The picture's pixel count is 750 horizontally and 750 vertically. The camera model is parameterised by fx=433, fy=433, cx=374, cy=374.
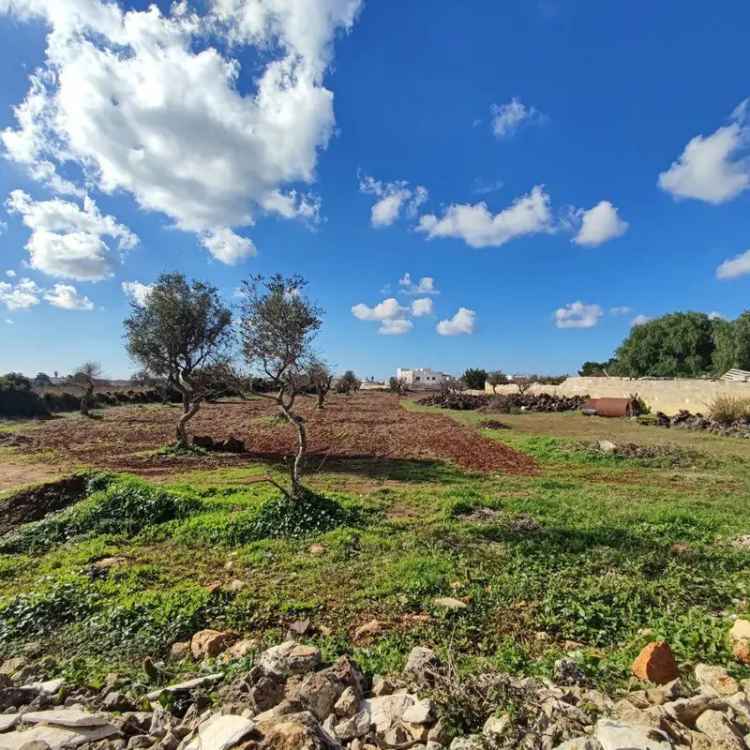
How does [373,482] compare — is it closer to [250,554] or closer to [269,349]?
[269,349]

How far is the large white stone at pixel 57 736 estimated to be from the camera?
2352 millimetres

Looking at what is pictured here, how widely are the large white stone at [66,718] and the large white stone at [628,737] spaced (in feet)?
9.09

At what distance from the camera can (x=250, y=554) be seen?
5488 mm

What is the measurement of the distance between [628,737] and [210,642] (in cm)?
295

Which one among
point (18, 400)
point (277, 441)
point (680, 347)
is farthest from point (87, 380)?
point (680, 347)

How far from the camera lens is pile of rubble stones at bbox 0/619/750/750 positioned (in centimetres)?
225

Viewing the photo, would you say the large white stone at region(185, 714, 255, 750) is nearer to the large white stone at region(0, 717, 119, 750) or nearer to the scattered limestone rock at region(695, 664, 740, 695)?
the large white stone at region(0, 717, 119, 750)

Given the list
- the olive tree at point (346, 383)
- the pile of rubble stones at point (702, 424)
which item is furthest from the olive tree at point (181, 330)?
the olive tree at point (346, 383)

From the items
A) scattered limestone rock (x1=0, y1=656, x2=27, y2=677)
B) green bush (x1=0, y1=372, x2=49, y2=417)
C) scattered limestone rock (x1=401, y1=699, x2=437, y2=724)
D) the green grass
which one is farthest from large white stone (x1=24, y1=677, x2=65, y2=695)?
green bush (x1=0, y1=372, x2=49, y2=417)

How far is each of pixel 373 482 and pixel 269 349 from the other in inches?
148

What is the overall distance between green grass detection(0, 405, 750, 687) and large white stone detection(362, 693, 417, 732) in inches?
19.3

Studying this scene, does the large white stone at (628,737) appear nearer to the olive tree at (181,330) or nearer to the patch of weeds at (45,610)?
the patch of weeds at (45,610)

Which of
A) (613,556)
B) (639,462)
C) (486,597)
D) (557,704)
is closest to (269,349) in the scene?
(486,597)

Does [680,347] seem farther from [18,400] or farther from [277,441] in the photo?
[18,400]
